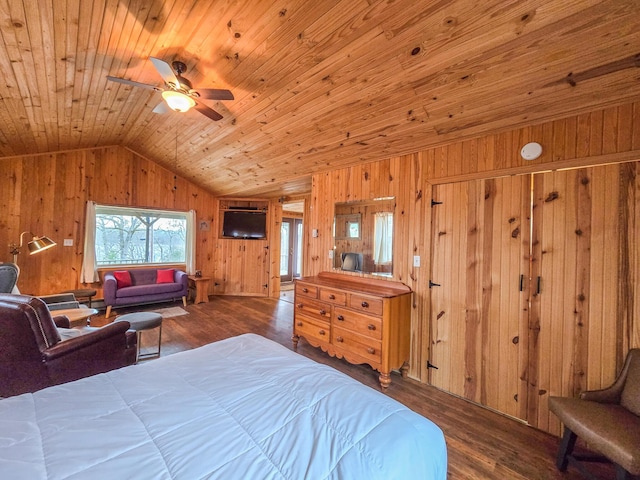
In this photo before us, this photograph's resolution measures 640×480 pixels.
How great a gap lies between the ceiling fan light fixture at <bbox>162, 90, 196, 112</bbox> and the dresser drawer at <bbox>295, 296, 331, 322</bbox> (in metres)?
2.30

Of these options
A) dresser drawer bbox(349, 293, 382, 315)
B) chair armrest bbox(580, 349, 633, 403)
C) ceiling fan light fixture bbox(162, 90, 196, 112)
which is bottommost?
chair armrest bbox(580, 349, 633, 403)

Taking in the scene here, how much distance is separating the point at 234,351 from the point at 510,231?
7.53 feet

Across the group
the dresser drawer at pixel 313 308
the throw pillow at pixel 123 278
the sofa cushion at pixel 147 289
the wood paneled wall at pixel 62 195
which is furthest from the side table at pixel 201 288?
the dresser drawer at pixel 313 308

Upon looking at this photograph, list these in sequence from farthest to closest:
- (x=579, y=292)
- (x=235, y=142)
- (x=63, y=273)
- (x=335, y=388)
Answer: (x=63, y=273)
(x=235, y=142)
(x=579, y=292)
(x=335, y=388)

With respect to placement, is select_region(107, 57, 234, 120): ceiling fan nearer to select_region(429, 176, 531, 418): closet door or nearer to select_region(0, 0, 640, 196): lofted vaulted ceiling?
select_region(0, 0, 640, 196): lofted vaulted ceiling

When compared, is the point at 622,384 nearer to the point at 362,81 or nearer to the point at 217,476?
the point at 217,476

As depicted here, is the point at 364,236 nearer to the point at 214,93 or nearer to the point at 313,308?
the point at 313,308

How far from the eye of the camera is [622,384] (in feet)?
5.36

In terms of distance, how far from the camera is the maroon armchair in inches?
65.3

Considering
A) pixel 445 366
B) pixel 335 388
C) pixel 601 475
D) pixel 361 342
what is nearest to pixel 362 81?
pixel 335 388

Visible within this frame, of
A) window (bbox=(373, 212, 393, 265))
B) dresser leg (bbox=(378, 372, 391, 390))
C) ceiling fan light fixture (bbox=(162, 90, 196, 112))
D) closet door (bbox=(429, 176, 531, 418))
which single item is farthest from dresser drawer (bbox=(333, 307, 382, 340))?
ceiling fan light fixture (bbox=(162, 90, 196, 112))

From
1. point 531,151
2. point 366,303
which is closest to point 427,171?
point 531,151

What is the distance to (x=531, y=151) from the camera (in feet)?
6.72

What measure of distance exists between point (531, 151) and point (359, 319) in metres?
2.03
